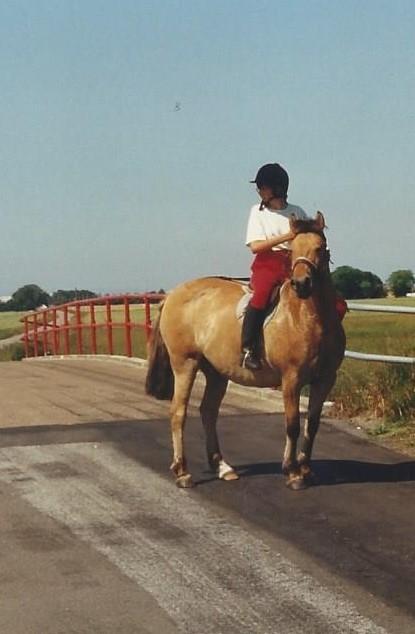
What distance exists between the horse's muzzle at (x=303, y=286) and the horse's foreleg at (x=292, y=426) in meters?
0.79

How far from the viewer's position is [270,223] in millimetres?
8164

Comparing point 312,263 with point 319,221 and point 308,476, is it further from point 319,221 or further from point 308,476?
point 308,476

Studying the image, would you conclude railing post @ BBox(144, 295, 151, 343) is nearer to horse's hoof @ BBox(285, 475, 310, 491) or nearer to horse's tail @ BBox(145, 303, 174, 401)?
horse's tail @ BBox(145, 303, 174, 401)

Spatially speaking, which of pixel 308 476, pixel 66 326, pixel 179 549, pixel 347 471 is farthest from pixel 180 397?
pixel 66 326

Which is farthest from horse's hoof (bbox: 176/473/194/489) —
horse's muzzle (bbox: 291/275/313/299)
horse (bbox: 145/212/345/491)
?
horse's muzzle (bbox: 291/275/313/299)

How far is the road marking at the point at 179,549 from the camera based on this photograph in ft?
17.3

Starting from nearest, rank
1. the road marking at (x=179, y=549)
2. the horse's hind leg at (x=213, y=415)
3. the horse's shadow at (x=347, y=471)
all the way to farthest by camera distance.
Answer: the road marking at (x=179, y=549) < the horse's shadow at (x=347, y=471) < the horse's hind leg at (x=213, y=415)

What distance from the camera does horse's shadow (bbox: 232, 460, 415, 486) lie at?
27.6 ft

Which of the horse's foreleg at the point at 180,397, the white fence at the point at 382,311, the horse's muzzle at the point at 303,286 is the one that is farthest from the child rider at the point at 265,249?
the white fence at the point at 382,311

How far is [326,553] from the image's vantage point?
251 inches

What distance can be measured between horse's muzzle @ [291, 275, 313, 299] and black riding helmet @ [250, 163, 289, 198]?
923mm

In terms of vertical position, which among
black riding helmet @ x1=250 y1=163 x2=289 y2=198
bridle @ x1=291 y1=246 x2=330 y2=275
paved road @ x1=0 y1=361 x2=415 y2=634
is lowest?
paved road @ x1=0 y1=361 x2=415 y2=634

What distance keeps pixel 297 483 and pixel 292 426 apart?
1.38ft

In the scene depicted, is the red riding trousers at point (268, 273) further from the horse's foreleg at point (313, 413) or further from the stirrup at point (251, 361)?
the horse's foreleg at point (313, 413)
